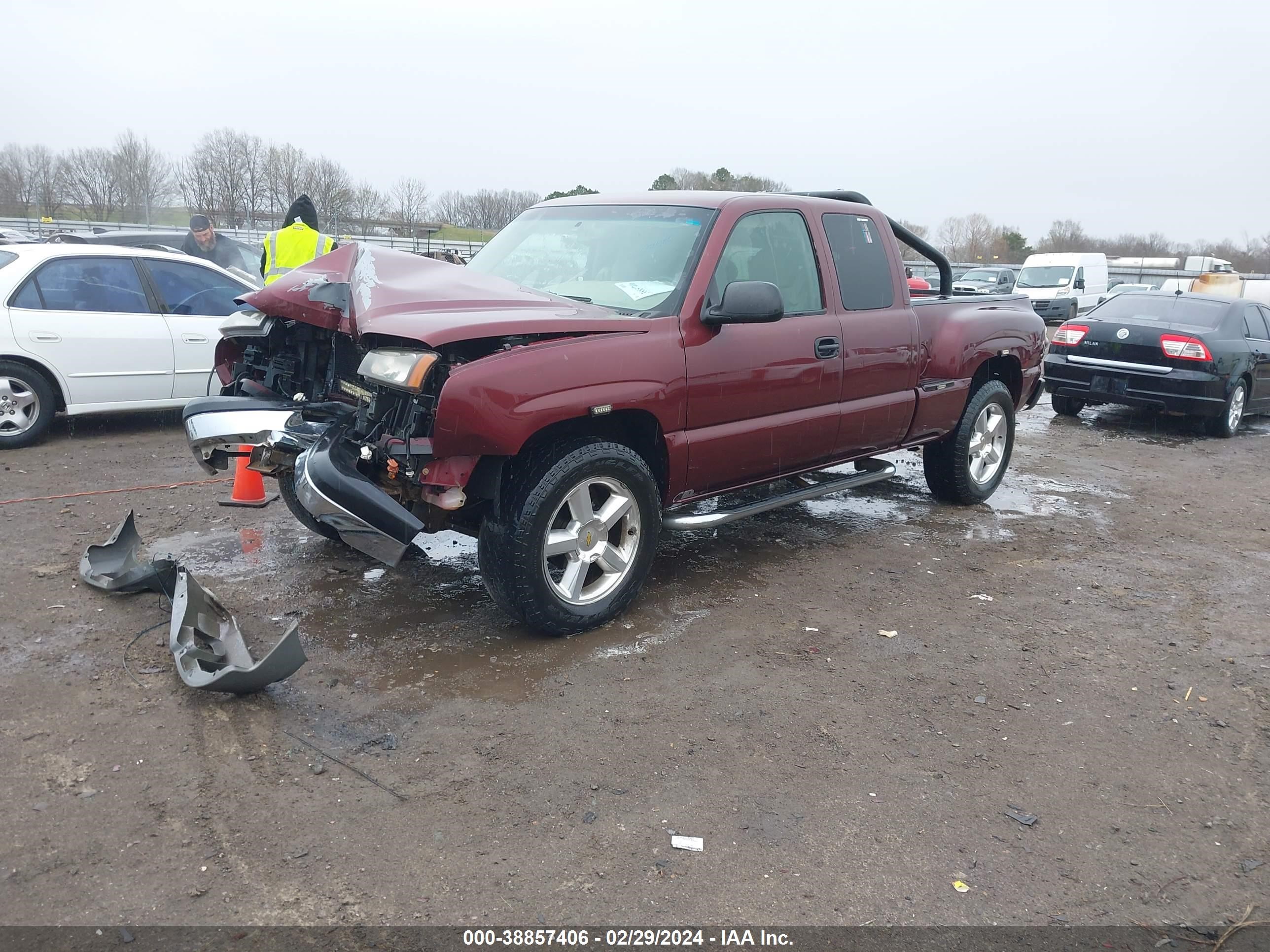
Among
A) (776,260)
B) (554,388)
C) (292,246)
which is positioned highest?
(292,246)

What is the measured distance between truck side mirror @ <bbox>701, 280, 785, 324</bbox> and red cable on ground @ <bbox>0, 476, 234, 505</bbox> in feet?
13.0

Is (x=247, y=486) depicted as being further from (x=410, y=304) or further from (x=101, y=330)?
(x=101, y=330)

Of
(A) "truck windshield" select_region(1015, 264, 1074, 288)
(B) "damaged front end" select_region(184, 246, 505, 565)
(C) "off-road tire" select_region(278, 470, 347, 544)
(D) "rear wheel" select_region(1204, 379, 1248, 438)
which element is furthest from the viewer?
(A) "truck windshield" select_region(1015, 264, 1074, 288)

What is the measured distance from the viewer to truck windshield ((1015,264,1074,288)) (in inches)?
992

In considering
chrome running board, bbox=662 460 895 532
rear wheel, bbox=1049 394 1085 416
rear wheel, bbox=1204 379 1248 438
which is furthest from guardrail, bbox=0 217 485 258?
chrome running board, bbox=662 460 895 532

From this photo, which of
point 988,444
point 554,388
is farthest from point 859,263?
point 554,388

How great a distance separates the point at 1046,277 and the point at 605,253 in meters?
23.8

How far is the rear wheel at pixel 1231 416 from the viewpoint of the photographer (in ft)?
35.3

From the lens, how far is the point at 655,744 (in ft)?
11.2

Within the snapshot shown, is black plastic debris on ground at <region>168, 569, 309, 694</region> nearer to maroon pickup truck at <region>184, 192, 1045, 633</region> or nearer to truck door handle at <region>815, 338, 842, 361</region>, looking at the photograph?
maroon pickup truck at <region>184, 192, 1045, 633</region>

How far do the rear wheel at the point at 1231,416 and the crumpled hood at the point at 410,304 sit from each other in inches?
365

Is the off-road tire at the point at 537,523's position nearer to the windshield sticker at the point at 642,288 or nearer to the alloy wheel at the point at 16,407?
the windshield sticker at the point at 642,288

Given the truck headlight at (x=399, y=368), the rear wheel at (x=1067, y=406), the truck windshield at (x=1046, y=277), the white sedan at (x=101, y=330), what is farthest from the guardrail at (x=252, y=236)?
the truck headlight at (x=399, y=368)

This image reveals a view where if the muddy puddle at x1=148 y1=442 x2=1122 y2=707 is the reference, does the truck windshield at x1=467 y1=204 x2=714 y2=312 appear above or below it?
above
